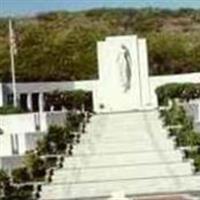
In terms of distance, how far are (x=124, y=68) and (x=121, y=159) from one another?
19.9 m

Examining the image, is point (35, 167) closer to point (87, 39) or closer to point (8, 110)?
point (8, 110)

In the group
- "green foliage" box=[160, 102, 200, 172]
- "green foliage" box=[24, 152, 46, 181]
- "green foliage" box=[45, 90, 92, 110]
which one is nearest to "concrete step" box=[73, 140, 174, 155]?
"green foliage" box=[160, 102, 200, 172]

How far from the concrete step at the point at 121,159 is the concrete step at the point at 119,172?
0.44 m

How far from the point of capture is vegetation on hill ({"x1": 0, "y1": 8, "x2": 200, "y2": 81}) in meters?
59.7

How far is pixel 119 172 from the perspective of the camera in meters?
22.0

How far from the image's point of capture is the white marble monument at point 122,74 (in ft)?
142

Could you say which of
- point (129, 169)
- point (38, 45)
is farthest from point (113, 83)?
point (38, 45)

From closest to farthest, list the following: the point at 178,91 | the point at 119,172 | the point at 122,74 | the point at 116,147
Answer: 1. the point at 119,172
2. the point at 116,147
3. the point at 178,91
4. the point at 122,74

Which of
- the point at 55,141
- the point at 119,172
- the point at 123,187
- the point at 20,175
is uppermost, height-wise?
the point at 55,141

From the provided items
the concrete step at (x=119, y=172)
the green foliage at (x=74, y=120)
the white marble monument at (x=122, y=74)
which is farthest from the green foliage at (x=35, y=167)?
the white marble monument at (x=122, y=74)

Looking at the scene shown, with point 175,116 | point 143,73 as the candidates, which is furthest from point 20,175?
point 143,73

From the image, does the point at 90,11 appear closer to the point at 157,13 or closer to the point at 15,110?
the point at 157,13

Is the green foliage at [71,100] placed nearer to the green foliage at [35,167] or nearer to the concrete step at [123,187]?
the green foliage at [35,167]

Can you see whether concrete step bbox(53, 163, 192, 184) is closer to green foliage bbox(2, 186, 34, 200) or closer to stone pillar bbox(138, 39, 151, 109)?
green foliage bbox(2, 186, 34, 200)
